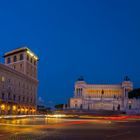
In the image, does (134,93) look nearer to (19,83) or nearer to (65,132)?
(19,83)

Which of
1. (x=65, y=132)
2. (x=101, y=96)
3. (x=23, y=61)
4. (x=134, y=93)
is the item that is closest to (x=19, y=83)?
(x=23, y=61)

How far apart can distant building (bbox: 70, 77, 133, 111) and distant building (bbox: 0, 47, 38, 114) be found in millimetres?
62098

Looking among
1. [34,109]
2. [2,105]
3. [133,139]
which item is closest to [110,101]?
[34,109]

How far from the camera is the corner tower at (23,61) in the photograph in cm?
11262

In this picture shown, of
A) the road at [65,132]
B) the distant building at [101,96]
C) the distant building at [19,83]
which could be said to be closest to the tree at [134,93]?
the distant building at [101,96]

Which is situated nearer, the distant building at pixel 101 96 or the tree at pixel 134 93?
the tree at pixel 134 93

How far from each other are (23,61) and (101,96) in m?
79.1

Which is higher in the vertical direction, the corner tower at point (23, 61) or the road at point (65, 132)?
the corner tower at point (23, 61)

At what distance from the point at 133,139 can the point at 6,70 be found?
72042 millimetres

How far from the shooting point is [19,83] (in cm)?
10025

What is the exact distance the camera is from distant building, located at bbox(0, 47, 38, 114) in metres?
88.0

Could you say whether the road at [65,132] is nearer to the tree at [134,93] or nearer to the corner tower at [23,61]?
the corner tower at [23,61]

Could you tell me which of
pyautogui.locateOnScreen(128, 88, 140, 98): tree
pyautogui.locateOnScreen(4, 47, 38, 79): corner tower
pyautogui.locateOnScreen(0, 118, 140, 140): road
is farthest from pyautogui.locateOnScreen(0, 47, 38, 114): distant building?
pyautogui.locateOnScreen(128, 88, 140, 98): tree

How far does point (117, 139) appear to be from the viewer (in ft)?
64.3
